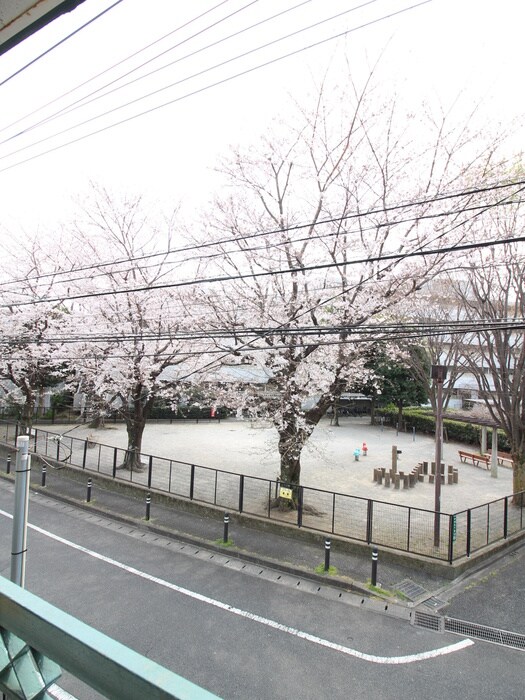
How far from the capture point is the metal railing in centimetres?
105

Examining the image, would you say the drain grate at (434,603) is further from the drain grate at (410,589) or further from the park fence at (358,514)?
the park fence at (358,514)

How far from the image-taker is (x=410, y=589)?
8.15 meters

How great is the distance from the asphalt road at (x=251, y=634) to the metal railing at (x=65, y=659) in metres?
4.73

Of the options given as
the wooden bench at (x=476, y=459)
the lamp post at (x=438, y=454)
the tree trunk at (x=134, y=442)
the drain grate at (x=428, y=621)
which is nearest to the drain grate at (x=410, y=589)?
the drain grate at (x=428, y=621)

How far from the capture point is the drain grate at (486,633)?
6.58 meters

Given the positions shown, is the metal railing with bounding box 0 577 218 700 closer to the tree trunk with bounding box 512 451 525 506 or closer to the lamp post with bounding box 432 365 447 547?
the lamp post with bounding box 432 365 447 547

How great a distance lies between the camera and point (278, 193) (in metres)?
11.6

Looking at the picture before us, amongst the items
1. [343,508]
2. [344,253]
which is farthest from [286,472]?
[344,253]

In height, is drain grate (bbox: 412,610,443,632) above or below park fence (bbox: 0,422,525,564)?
below

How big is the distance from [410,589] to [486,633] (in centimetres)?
155

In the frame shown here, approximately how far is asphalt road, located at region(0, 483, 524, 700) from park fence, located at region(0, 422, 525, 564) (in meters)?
2.52

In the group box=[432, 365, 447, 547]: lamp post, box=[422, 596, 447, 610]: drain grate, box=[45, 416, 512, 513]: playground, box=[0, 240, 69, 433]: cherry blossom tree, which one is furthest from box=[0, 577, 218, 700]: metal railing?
box=[0, 240, 69, 433]: cherry blossom tree

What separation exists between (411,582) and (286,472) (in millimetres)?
4627

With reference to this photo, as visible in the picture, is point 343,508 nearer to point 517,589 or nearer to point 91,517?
point 517,589
